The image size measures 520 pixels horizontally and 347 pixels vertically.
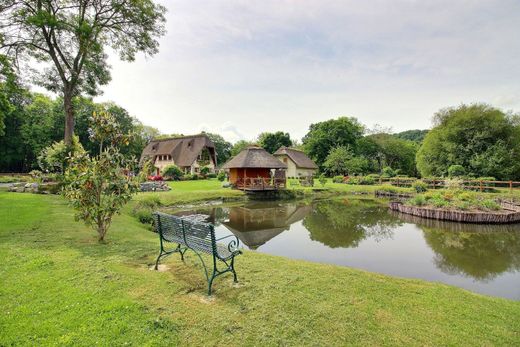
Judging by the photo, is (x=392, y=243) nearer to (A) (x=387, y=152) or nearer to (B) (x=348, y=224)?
(B) (x=348, y=224)

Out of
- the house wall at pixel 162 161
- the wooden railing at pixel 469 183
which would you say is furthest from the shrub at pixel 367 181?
the house wall at pixel 162 161

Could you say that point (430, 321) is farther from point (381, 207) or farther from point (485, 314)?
point (381, 207)

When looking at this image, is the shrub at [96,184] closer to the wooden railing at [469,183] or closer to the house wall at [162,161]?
the wooden railing at [469,183]

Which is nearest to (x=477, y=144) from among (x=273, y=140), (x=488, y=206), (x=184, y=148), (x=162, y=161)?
(x=488, y=206)

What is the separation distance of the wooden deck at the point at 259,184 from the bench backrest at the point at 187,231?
18.0 meters

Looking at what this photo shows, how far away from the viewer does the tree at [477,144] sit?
89.5 feet

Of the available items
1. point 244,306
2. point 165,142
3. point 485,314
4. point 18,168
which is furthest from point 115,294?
point 18,168

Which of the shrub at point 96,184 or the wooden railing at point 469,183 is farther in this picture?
the wooden railing at point 469,183

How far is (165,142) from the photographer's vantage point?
150 ft

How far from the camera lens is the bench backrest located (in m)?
4.07

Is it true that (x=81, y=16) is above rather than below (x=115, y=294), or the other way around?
above

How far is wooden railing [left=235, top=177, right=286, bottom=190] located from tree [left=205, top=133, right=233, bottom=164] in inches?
1451

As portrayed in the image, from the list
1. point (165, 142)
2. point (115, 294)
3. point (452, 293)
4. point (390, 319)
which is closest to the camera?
point (390, 319)

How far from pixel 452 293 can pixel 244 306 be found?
3759 mm
